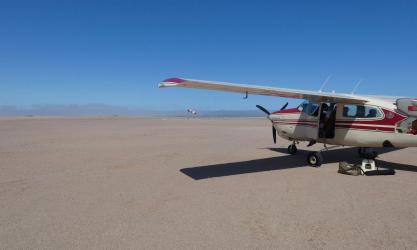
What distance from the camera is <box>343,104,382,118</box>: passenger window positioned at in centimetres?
859

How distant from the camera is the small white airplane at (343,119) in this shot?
7996 mm

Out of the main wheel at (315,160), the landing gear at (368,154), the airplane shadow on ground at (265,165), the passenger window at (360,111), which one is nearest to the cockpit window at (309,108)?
the passenger window at (360,111)

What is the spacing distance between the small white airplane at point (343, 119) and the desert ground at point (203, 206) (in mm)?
957

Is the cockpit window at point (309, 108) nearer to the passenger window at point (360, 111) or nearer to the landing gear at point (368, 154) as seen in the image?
the passenger window at point (360, 111)

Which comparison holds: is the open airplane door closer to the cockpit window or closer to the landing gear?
the cockpit window

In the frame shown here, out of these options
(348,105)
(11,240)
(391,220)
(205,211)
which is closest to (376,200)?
(391,220)

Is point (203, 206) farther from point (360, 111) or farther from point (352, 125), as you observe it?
point (360, 111)

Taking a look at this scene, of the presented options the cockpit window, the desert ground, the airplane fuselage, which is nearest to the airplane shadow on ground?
the desert ground

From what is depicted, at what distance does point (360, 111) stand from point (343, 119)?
546 millimetres

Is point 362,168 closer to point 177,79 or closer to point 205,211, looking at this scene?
point 205,211

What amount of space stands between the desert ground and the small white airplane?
3.14 feet

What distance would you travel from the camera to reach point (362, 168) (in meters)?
7.90

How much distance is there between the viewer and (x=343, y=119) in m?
9.18

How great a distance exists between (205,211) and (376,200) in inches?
135
